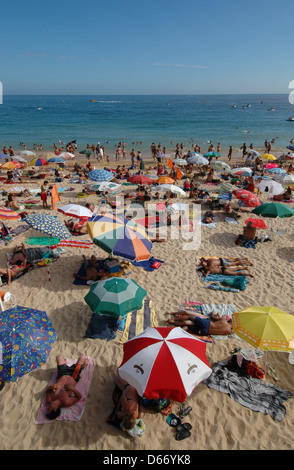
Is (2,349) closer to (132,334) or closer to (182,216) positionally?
(132,334)

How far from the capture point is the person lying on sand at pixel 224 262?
27.6 ft

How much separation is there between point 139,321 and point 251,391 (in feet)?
8.89

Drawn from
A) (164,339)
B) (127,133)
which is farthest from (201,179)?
(127,133)

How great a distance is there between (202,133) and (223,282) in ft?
129

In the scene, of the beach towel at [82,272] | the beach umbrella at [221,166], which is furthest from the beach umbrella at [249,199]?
the beach towel at [82,272]

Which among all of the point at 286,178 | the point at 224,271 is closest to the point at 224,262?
the point at 224,271

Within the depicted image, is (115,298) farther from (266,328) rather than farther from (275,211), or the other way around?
(275,211)

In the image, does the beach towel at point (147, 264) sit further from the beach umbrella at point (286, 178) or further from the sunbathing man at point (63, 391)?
the beach umbrella at point (286, 178)

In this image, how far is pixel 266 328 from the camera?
4.68 meters

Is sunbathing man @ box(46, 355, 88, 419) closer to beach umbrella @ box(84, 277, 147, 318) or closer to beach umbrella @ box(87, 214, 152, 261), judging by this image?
beach umbrella @ box(84, 277, 147, 318)

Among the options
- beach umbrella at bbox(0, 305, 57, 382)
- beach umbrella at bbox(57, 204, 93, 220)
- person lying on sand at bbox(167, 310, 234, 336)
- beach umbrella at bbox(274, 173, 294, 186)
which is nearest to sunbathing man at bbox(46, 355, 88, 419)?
beach umbrella at bbox(0, 305, 57, 382)

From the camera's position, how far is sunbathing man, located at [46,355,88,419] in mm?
4408

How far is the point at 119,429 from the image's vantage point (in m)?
4.29

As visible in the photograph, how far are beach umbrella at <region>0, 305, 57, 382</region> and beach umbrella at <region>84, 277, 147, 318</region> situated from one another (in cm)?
112
